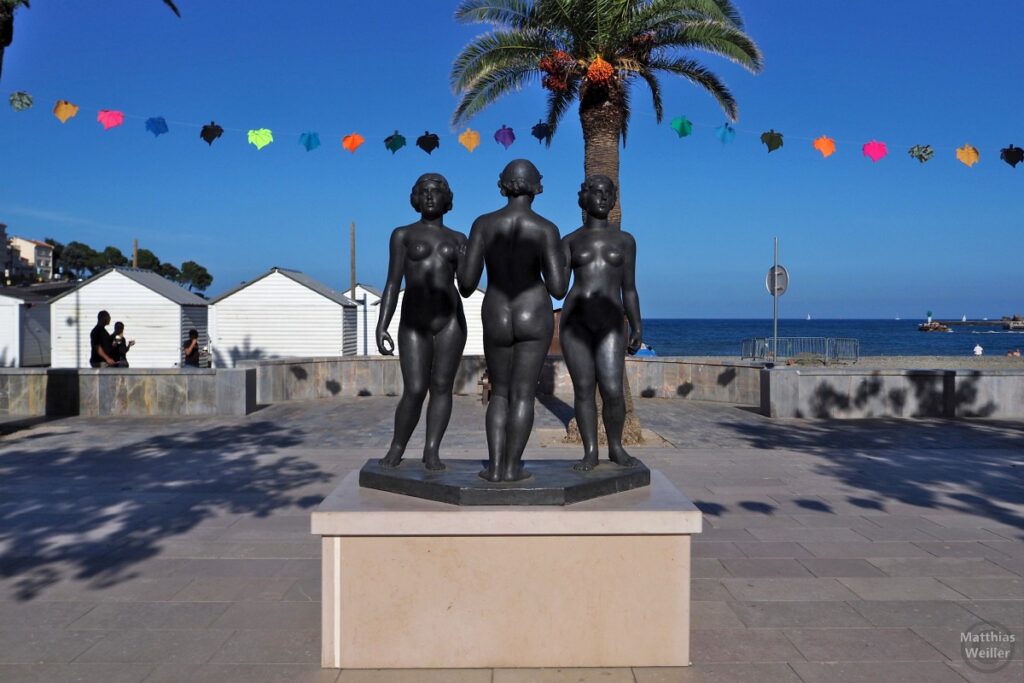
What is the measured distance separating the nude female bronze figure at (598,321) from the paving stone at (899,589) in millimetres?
1735

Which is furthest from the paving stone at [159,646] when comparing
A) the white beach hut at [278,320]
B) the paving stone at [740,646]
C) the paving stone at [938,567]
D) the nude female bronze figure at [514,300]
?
the white beach hut at [278,320]

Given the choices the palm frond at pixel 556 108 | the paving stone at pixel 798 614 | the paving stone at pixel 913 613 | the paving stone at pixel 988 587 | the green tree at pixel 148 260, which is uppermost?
the green tree at pixel 148 260

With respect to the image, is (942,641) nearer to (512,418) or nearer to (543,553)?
(543,553)

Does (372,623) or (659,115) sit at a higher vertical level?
(659,115)

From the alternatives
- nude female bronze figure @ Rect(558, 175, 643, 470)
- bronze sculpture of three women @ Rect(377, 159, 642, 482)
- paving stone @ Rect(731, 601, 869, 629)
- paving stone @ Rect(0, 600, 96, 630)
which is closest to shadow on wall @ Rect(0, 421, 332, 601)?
paving stone @ Rect(0, 600, 96, 630)

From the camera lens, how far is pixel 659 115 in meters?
14.0

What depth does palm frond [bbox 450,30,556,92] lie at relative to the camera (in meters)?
11.9

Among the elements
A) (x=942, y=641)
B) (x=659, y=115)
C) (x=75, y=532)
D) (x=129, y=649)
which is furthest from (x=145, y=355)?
(x=942, y=641)

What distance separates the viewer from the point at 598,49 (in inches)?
432

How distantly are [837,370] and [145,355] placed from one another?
2195cm

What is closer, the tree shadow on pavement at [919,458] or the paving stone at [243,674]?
the paving stone at [243,674]

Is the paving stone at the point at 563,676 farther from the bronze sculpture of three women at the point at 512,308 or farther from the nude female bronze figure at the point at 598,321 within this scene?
the nude female bronze figure at the point at 598,321

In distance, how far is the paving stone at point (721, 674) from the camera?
3730 millimetres

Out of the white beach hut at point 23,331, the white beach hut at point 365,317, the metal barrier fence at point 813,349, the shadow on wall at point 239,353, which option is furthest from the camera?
the white beach hut at point 365,317
